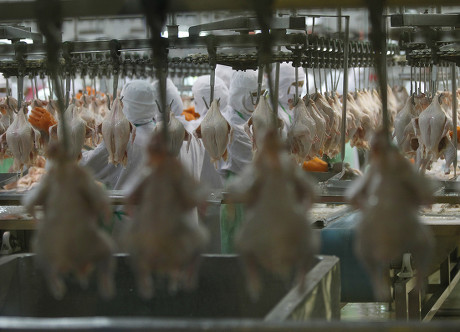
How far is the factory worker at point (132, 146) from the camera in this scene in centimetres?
689

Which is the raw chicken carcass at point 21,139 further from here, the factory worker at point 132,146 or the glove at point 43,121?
the factory worker at point 132,146

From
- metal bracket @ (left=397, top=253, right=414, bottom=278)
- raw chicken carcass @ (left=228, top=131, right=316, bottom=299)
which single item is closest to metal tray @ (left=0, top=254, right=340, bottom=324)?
raw chicken carcass @ (left=228, top=131, right=316, bottom=299)

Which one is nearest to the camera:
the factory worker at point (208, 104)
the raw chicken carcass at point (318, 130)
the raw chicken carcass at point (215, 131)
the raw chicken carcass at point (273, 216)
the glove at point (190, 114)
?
the raw chicken carcass at point (273, 216)

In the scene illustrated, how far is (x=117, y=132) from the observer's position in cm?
536

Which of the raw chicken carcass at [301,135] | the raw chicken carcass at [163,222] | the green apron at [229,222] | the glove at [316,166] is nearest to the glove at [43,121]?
the raw chicken carcass at [301,135]

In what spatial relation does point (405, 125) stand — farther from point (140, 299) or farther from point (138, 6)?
point (138, 6)

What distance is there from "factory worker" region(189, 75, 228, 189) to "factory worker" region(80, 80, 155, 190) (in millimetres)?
1071

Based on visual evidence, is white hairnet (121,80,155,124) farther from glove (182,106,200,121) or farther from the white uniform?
glove (182,106,200,121)

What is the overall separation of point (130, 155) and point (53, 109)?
952 mm

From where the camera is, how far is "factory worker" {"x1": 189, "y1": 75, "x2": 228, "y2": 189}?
329 inches

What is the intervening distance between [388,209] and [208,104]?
6.87 m

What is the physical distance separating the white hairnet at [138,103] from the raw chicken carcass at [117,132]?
173 cm

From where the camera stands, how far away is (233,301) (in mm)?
3600

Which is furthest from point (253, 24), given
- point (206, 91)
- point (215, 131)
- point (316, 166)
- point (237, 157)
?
point (206, 91)
